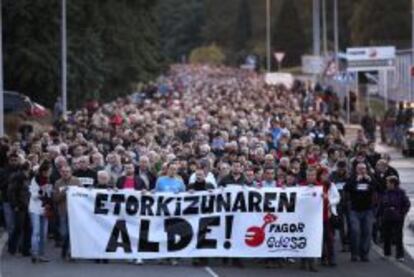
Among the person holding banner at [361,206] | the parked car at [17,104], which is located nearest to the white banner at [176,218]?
the person holding banner at [361,206]

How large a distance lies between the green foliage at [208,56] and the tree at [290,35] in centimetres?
1501

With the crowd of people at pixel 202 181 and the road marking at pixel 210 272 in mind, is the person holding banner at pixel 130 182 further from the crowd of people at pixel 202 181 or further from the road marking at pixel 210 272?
the road marking at pixel 210 272

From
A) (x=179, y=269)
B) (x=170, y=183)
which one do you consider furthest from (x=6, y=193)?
(x=179, y=269)

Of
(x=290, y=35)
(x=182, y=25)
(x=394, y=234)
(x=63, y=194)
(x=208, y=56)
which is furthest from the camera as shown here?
(x=182, y=25)

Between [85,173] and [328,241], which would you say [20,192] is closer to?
[85,173]

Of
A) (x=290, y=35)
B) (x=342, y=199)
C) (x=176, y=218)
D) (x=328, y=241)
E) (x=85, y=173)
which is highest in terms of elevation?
(x=290, y=35)

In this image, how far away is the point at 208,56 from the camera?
16262 centimetres

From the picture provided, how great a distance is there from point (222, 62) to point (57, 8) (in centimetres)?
11610

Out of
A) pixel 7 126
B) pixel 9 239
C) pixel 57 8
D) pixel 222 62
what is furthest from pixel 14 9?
pixel 222 62

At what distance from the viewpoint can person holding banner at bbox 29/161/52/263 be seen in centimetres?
2056

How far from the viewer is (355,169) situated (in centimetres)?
2155

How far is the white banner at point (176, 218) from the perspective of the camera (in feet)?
66.6

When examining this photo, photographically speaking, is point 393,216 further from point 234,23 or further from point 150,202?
point 234,23

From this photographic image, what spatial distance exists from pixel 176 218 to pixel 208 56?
143 m
